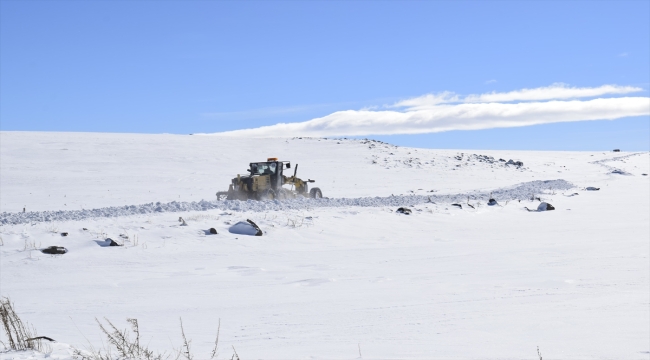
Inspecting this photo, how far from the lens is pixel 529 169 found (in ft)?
158

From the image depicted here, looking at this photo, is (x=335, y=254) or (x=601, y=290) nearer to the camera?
(x=601, y=290)

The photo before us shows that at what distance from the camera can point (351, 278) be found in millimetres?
9078

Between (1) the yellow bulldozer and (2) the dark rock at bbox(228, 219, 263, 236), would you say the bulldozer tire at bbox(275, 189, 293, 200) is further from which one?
(2) the dark rock at bbox(228, 219, 263, 236)

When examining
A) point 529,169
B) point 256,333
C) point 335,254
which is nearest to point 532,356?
point 256,333

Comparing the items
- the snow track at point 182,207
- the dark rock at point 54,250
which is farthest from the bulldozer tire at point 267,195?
the dark rock at point 54,250

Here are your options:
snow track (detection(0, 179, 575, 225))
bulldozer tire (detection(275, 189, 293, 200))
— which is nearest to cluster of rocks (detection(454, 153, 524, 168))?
bulldozer tire (detection(275, 189, 293, 200))

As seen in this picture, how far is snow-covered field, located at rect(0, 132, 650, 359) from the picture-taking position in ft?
19.0

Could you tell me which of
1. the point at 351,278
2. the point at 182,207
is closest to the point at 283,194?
the point at 182,207

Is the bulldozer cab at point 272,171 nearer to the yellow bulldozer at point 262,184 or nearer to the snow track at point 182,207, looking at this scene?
the yellow bulldozer at point 262,184

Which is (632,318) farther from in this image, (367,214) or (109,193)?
(109,193)

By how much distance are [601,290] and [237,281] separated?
5071 millimetres

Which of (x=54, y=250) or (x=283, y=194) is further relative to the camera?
(x=283, y=194)

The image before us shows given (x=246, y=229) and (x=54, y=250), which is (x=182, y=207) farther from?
(x=54, y=250)

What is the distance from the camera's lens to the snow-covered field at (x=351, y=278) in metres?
5.78
